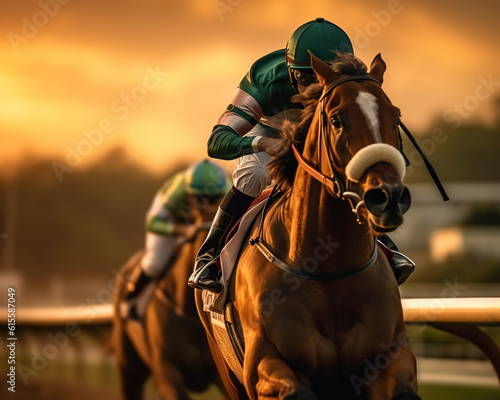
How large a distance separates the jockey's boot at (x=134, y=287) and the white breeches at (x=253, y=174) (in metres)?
4.01

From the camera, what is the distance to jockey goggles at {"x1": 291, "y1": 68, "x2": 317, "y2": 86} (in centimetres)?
A: 421

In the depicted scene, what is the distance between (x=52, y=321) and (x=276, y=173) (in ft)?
25.8

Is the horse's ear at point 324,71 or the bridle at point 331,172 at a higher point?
the horse's ear at point 324,71

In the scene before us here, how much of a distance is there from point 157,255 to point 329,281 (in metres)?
4.72

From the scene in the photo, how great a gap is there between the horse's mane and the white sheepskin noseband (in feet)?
1.61

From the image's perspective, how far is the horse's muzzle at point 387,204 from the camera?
319 cm

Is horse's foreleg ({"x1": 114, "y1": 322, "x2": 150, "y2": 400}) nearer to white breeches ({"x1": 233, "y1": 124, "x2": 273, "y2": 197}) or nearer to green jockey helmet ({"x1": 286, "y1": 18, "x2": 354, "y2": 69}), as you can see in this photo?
white breeches ({"x1": 233, "y1": 124, "x2": 273, "y2": 197})

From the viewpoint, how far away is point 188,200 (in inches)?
329

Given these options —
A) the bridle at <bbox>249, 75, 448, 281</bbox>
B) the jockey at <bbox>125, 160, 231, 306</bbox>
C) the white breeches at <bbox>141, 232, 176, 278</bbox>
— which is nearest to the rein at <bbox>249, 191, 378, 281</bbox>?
the bridle at <bbox>249, 75, 448, 281</bbox>

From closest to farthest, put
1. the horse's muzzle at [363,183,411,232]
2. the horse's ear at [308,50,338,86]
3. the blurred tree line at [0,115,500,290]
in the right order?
the horse's muzzle at [363,183,411,232]
the horse's ear at [308,50,338,86]
the blurred tree line at [0,115,500,290]

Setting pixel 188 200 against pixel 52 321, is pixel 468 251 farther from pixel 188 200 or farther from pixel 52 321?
pixel 188 200

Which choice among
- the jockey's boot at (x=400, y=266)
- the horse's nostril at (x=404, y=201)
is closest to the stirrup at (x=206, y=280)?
the jockey's boot at (x=400, y=266)

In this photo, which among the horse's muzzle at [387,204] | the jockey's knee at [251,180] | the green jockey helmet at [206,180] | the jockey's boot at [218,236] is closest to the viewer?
the horse's muzzle at [387,204]

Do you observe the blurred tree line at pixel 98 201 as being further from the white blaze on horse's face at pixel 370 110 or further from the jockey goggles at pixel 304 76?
the white blaze on horse's face at pixel 370 110
